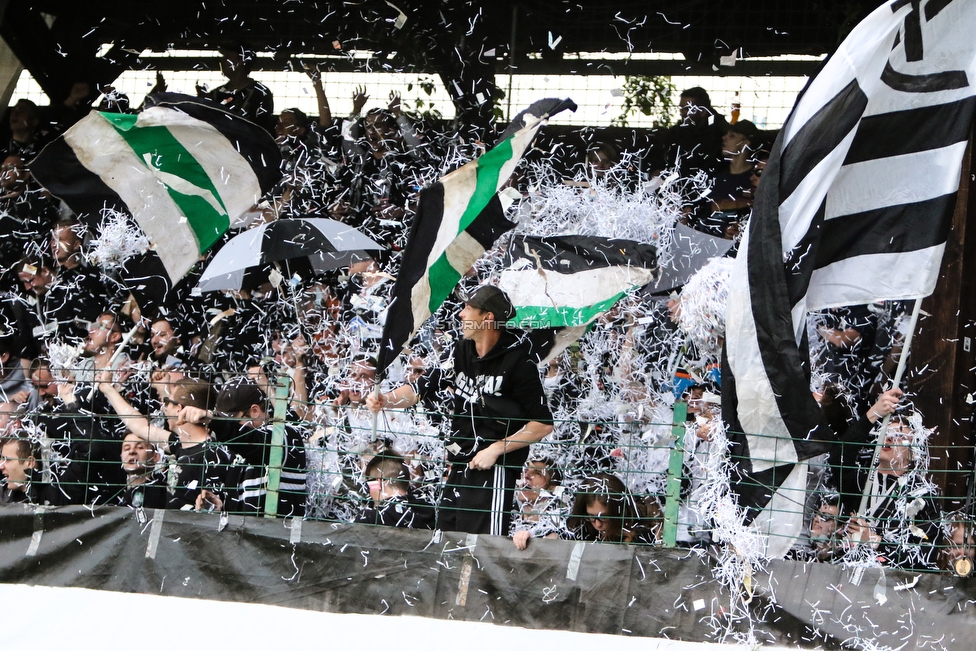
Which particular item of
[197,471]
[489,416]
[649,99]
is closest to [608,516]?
[489,416]

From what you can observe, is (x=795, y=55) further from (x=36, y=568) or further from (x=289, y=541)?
(x=36, y=568)

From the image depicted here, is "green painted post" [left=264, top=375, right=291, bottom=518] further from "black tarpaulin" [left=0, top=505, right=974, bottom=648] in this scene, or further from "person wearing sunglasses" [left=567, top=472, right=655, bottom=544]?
"person wearing sunglasses" [left=567, top=472, right=655, bottom=544]

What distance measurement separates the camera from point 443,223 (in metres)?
5.25

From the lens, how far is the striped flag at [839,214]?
4.89 m

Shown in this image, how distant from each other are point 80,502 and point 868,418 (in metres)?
4.33

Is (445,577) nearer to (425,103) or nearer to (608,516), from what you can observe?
(608,516)

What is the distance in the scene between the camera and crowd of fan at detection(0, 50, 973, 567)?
5.61 m

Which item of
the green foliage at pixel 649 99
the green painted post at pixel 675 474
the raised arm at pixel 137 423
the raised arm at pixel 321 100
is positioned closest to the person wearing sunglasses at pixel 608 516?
the green painted post at pixel 675 474

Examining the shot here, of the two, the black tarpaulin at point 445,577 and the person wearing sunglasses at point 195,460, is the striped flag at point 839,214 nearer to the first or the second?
the black tarpaulin at point 445,577

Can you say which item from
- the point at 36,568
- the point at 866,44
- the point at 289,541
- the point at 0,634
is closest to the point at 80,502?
the point at 36,568

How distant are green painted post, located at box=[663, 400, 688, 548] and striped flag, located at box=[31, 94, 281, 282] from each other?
267 centimetres

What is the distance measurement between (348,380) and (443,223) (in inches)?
86.6

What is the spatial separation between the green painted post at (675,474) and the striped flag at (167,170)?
267 centimetres

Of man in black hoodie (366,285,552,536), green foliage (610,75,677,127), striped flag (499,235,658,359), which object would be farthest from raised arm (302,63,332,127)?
man in black hoodie (366,285,552,536)
